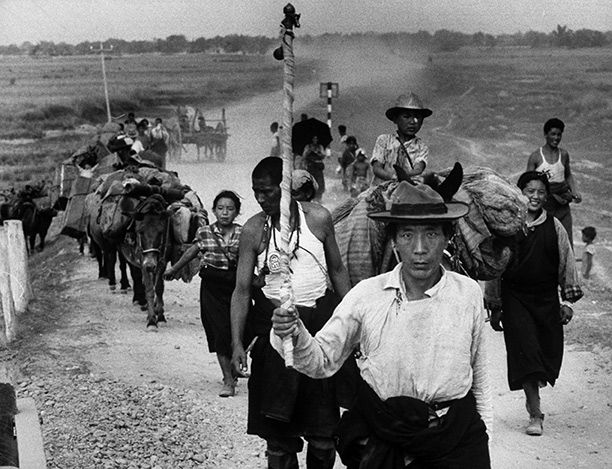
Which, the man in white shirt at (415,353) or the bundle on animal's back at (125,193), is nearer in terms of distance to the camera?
the man in white shirt at (415,353)

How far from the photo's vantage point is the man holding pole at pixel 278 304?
5.87 metres

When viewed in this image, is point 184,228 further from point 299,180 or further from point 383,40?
point 383,40

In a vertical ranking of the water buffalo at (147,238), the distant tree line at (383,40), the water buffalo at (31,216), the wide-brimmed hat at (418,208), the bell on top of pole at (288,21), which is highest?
the bell on top of pole at (288,21)

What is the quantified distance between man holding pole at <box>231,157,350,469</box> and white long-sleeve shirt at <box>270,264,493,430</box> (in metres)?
1.43

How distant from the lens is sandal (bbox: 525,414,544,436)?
8398 millimetres

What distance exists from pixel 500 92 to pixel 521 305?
126 ft

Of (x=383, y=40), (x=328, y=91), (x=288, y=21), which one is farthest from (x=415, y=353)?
(x=383, y=40)

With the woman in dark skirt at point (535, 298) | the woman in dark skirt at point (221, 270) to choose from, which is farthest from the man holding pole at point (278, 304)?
the woman in dark skirt at point (221, 270)

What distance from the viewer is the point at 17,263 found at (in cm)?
1279

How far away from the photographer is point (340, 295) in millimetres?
6105

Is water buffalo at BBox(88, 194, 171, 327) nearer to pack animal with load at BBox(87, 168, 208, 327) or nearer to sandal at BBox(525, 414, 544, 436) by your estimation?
pack animal with load at BBox(87, 168, 208, 327)

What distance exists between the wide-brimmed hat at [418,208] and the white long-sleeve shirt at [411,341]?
24cm

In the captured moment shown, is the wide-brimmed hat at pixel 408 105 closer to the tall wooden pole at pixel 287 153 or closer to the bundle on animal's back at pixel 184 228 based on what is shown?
the tall wooden pole at pixel 287 153

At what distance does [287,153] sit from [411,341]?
87 centimetres
